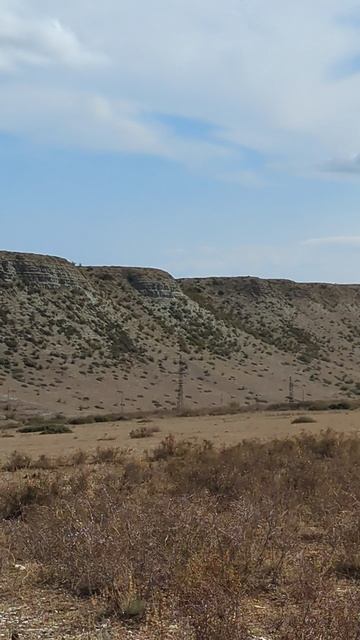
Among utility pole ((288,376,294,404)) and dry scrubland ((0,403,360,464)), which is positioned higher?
utility pole ((288,376,294,404))

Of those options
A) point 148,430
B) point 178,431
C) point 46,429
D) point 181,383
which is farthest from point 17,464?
point 181,383

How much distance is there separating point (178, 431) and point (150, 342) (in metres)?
36.5

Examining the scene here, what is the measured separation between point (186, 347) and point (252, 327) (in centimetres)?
1807

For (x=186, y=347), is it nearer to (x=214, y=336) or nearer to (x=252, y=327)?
(x=214, y=336)

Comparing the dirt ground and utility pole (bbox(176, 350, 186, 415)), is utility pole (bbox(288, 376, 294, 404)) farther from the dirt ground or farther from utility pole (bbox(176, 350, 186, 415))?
the dirt ground

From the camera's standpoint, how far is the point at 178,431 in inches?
1398

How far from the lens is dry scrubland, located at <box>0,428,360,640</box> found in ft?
21.9

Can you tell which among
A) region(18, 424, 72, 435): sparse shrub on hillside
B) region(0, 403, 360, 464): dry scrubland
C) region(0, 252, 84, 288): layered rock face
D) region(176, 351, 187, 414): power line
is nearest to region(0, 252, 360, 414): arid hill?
region(0, 252, 84, 288): layered rock face

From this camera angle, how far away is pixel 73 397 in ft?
187

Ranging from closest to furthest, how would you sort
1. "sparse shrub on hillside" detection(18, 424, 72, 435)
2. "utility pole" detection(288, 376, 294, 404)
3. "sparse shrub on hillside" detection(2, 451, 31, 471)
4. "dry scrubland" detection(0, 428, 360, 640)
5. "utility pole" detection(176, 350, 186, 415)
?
"dry scrubland" detection(0, 428, 360, 640) < "sparse shrub on hillside" detection(2, 451, 31, 471) < "sparse shrub on hillside" detection(18, 424, 72, 435) < "utility pole" detection(176, 350, 186, 415) < "utility pole" detection(288, 376, 294, 404)

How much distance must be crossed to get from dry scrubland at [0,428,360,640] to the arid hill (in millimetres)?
42692

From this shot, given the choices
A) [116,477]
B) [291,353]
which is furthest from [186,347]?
[116,477]

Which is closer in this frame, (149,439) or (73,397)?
(149,439)

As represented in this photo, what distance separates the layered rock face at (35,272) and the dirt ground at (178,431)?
29650 millimetres
